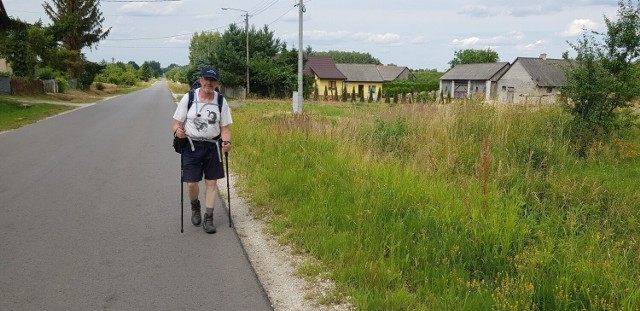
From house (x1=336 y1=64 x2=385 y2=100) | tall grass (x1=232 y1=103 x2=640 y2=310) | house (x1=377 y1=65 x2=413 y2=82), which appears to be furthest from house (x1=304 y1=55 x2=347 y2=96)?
tall grass (x1=232 y1=103 x2=640 y2=310)

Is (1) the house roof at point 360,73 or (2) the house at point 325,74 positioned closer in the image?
(2) the house at point 325,74

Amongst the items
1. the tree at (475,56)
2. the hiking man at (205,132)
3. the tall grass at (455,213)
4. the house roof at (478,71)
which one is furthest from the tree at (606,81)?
the tree at (475,56)

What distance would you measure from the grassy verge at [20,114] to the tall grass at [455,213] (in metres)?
12.2

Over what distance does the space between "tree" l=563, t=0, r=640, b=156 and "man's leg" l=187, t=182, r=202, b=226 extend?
8562 millimetres

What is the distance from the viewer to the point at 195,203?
6.04 meters

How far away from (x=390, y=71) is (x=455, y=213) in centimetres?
8141

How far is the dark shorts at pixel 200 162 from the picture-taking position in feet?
18.9

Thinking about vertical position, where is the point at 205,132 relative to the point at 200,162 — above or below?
above

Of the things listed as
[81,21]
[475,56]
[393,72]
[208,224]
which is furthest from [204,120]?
[475,56]

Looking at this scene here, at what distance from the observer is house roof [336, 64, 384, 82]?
72.7 metres

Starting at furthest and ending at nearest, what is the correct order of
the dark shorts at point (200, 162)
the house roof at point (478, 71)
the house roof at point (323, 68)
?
the house roof at point (323, 68)
the house roof at point (478, 71)
the dark shorts at point (200, 162)

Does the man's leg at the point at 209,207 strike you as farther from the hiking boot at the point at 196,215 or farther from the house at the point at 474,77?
the house at the point at 474,77

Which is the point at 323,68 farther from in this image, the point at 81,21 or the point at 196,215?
the point at 196,215

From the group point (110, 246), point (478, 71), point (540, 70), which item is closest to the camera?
point (110, 246)
